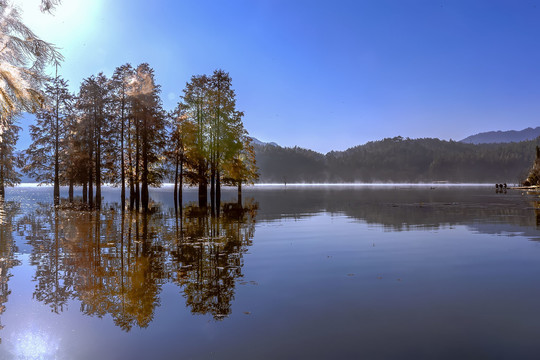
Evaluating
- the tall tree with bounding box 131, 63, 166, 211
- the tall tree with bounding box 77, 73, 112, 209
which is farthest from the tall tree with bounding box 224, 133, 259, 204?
the tall tree with bounding box 77, 73, 112, 209

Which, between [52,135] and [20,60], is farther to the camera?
[52,135]

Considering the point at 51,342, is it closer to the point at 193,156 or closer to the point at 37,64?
the point at 37,64

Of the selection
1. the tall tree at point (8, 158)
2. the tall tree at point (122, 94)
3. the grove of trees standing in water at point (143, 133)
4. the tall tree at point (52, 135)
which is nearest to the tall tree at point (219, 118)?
the grove of trees standing in water at point (143, 133)

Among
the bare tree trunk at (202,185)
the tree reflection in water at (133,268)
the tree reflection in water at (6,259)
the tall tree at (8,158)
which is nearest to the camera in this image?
the tree reflection in water at (133,268)

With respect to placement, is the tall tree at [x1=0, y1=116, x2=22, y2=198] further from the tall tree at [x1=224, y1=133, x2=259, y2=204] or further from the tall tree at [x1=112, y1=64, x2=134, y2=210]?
the tall tree at [x1=224, y1=133, x2=259, y2=204]

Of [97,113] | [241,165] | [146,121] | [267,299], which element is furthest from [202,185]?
[267,299]

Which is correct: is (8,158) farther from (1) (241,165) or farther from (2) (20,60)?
(2) (20,60)

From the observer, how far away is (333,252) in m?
13.6

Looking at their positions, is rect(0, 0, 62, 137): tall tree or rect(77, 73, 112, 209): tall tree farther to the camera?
rect(77, 73, 112, 209): tall tree

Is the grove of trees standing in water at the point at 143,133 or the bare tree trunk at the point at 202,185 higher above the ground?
the grove of trees standing in water at the point at 143,133

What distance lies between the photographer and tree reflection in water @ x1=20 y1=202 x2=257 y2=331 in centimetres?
760

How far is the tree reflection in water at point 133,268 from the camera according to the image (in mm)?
7602

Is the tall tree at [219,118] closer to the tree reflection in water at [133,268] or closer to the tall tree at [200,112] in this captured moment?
the tall tree at [200,112]

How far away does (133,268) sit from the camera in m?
10.7
